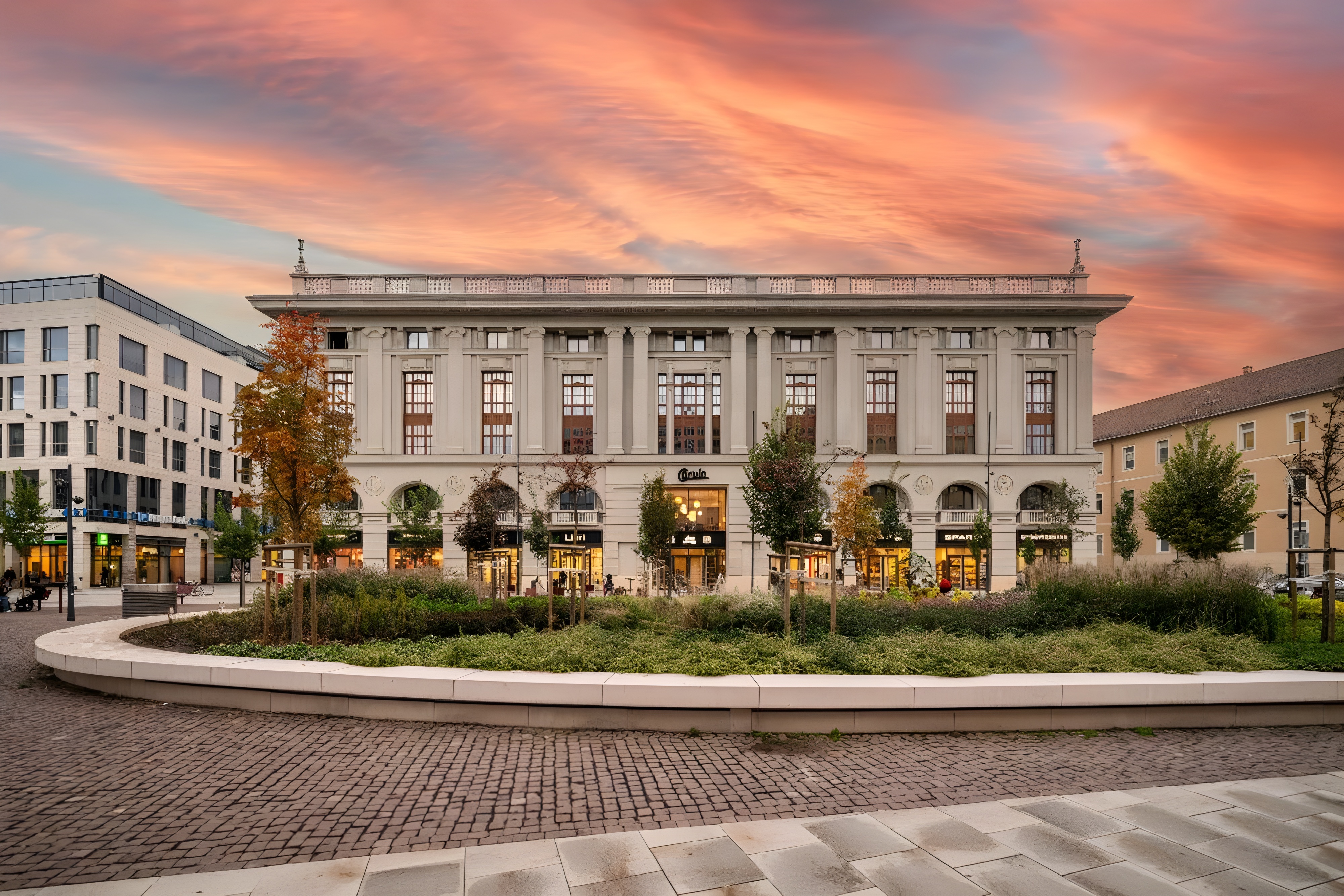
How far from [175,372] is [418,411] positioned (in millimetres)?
22556

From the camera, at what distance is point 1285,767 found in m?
6.62

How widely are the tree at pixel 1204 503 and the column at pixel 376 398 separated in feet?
139

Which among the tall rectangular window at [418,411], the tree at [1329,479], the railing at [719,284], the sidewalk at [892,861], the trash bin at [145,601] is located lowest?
the trash bin at [145,601]

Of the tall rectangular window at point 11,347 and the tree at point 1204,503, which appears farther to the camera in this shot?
the tall rectangular window at point 11,347

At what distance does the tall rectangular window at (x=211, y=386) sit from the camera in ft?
184

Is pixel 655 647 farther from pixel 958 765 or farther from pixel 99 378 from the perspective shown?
pixel 99 378

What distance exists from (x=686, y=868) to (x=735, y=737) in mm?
3168

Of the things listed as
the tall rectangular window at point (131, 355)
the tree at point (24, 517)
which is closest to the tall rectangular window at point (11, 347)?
the tall rectangular window at point (131, 355)

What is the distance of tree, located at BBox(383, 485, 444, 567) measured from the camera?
38375 mm

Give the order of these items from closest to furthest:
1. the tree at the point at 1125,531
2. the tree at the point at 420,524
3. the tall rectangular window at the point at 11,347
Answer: the tree at the point at 420,524 < the tall rectangular window at the point at 11,347 < the tree at the point at 1125,531

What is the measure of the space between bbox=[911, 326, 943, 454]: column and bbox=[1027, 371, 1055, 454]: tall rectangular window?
5.80 meters

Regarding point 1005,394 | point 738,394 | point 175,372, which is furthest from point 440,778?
point 175,372

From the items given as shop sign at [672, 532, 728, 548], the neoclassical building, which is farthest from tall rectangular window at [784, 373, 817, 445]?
shop sign at [672, 532, 728, 548]

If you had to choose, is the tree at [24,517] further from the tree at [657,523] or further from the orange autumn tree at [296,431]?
the tree at [657,523]
